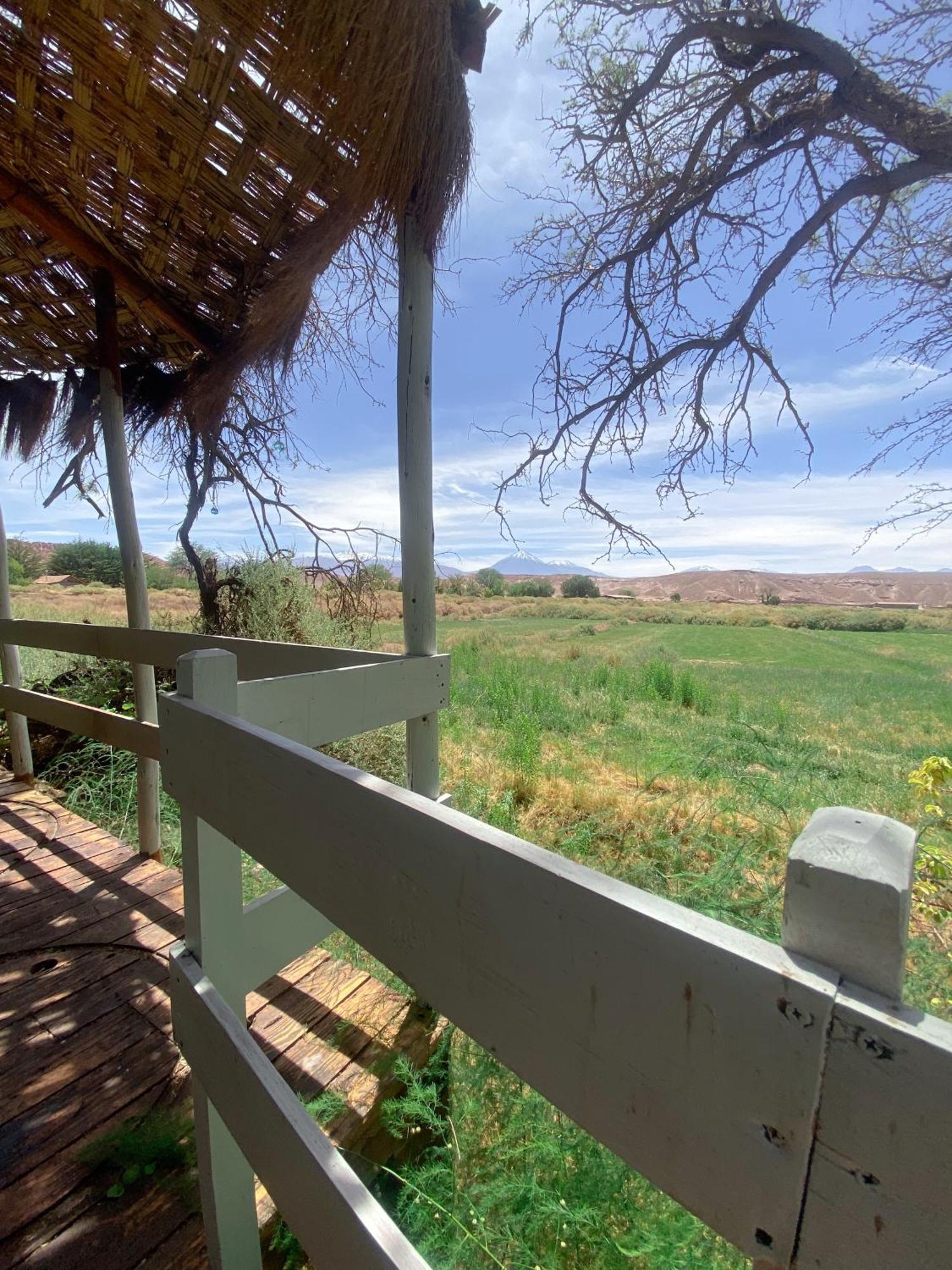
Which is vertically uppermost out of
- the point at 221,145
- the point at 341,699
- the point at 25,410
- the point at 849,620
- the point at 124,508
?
the point at 221,145

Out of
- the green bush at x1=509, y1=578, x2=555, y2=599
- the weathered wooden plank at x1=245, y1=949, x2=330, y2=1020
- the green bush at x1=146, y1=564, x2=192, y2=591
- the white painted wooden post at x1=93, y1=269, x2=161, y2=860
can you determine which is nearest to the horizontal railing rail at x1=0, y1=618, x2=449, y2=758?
the white painted wooden post at x1=93, y1=269, x2=161, y2=860

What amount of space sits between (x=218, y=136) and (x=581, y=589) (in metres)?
34.5

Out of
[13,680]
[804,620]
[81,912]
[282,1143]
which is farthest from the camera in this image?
[804,620]

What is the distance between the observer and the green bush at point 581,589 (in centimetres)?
3514

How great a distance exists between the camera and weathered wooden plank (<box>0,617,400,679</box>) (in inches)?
60.3

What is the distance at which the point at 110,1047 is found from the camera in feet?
4.92

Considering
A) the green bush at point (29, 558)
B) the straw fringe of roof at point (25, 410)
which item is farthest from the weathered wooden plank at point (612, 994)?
the green bush at point (29, 558)

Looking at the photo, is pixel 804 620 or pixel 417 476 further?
pixel 804 620

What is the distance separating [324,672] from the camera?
3.95 feet

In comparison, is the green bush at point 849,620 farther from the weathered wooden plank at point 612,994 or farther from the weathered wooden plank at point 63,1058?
the weathered wooden plank at point 612,994

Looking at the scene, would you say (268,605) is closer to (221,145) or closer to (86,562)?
(221,145)

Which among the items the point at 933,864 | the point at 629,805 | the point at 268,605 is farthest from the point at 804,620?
the point at 933,864

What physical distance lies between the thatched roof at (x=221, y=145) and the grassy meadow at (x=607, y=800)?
2.08 meters

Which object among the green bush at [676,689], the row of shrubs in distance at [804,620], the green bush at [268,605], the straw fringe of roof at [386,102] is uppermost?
the straw fringe of roof at [386,102]
